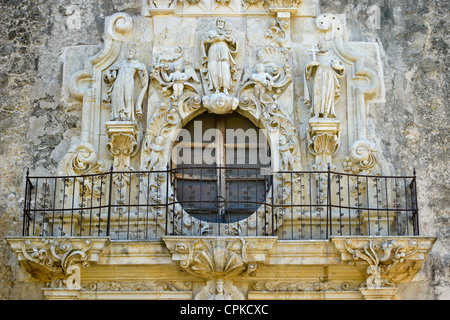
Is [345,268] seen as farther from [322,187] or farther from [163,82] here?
[163,82]

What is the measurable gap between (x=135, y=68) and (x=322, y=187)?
271cm

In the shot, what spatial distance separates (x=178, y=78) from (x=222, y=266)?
256 centimetres

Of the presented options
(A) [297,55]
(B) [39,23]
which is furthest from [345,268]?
(B) [39,23]

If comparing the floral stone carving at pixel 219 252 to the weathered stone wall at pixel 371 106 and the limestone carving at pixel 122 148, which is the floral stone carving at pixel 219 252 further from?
the weathered stone wall at pixel 371 106

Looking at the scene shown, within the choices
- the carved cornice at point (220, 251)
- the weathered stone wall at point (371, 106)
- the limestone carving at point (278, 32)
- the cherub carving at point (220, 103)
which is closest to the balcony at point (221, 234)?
the carved cornice at point (220, 251)

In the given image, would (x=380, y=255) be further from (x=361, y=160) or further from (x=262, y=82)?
(x=262, y=82)

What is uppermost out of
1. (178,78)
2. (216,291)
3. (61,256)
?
(178,78)

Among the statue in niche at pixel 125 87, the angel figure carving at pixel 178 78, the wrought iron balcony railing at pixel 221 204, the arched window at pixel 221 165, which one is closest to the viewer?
the wrought iron balcony railing at pixel 221 204

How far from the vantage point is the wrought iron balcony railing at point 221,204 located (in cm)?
1237

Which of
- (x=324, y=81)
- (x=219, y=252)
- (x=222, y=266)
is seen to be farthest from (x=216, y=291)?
(x=324, y=81)

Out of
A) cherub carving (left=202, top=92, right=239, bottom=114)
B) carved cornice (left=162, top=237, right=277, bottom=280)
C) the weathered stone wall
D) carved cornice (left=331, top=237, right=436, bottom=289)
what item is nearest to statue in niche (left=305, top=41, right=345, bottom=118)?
the weathered stone wall

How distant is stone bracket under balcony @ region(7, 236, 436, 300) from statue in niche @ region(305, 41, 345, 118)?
5.91 ft

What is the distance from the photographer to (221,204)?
496 inches

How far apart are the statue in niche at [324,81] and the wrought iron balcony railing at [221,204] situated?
0.79 metres
